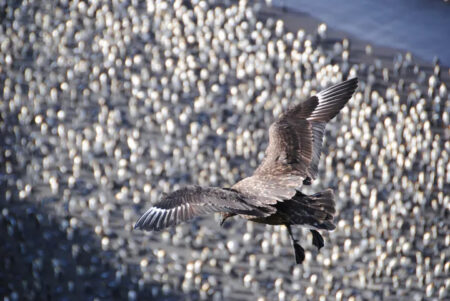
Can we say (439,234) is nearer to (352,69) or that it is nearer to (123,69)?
(352,69)

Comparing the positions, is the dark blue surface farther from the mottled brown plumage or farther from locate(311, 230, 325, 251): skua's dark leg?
locate(311, 230, 325, 251): skua's dark leg

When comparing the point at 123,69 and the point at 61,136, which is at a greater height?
the point at 123,69

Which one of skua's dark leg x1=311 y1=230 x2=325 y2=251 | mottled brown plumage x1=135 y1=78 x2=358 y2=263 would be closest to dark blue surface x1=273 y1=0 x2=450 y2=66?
mottled brown plumage x1=135 y1=78 x2=358 y2=263

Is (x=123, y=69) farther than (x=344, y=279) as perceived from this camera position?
Yes

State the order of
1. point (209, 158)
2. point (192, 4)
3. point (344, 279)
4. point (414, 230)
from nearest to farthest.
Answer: point (344, 279)
point (414, 230)
point (209, 158)
point (192, 4)

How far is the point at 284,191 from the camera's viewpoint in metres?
10.0

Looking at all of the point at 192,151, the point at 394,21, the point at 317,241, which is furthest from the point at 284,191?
the point at 394,21

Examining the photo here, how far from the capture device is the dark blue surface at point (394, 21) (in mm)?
24578

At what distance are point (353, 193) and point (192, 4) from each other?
376 inches

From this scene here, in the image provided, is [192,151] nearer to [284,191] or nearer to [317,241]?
[317,241]

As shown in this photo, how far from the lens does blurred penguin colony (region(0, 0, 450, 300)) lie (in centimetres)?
1758

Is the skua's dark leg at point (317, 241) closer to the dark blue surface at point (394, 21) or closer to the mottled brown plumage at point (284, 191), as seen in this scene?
the mottled brown plumage at point (284, 191)

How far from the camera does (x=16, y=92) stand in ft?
75.8

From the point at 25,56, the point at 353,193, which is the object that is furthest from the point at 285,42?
the point at 25,56
